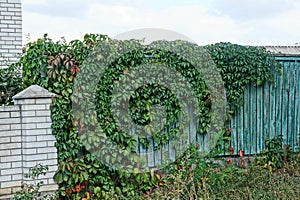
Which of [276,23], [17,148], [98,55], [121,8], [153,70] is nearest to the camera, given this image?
[17,148]

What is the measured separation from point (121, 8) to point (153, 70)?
4.43 ft

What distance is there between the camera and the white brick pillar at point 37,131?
382 cm

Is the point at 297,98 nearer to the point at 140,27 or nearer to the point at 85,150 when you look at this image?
the point at 140,27

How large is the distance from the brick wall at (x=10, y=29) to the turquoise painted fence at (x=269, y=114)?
3.53 m

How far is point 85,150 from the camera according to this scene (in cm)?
423

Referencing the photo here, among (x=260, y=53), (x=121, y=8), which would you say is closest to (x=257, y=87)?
(x=260, y=53)

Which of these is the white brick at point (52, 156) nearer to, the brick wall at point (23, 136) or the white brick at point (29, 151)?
the brick wall at point (23, 136)

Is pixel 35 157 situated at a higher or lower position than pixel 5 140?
lower

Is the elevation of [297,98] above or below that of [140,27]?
below

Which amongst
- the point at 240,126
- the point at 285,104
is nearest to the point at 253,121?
the point at 240,126

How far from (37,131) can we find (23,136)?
147 mm

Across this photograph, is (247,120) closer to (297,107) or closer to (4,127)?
(297,107)

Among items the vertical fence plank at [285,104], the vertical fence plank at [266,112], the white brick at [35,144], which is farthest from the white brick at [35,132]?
the vertical fence plank at [285,104]

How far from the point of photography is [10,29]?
615 cm
